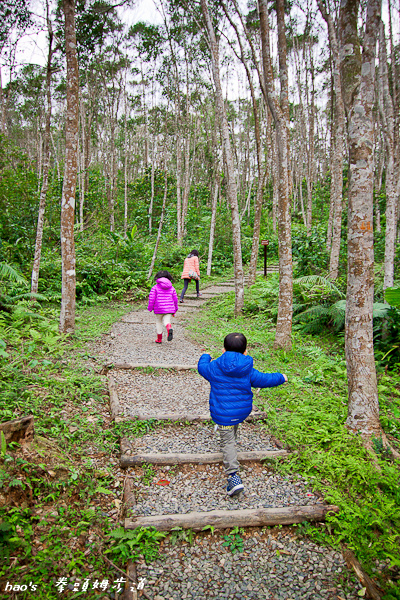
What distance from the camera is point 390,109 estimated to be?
8.80 m

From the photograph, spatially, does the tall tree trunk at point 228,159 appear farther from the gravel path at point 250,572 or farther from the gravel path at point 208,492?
the gravel path at point 250,572

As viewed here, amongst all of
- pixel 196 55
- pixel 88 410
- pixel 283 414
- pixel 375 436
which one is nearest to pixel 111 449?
pixel 88 410

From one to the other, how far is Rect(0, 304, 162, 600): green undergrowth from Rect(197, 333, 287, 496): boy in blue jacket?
1017 mm

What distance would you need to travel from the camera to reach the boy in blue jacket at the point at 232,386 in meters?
3.01

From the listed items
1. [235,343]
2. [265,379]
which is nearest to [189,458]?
[265,379]

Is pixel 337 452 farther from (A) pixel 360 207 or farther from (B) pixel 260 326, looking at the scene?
A: (B) pixel 260 326

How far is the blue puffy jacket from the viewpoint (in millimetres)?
3021

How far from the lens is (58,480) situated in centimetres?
271

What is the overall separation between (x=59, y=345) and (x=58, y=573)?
4092 millimetres

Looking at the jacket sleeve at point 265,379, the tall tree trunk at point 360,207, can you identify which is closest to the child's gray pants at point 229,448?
the jacket sleeve at point 265,379

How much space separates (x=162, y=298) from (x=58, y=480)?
13.7 feet

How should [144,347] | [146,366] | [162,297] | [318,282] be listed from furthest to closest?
[318,282], [144,347], [162,297], [146,366]

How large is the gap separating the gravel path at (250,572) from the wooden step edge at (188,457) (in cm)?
81

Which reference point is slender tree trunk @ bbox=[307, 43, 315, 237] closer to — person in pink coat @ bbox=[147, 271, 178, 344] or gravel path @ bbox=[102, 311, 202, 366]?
gravel path @ bbox=[102, 311, 202, 366]
